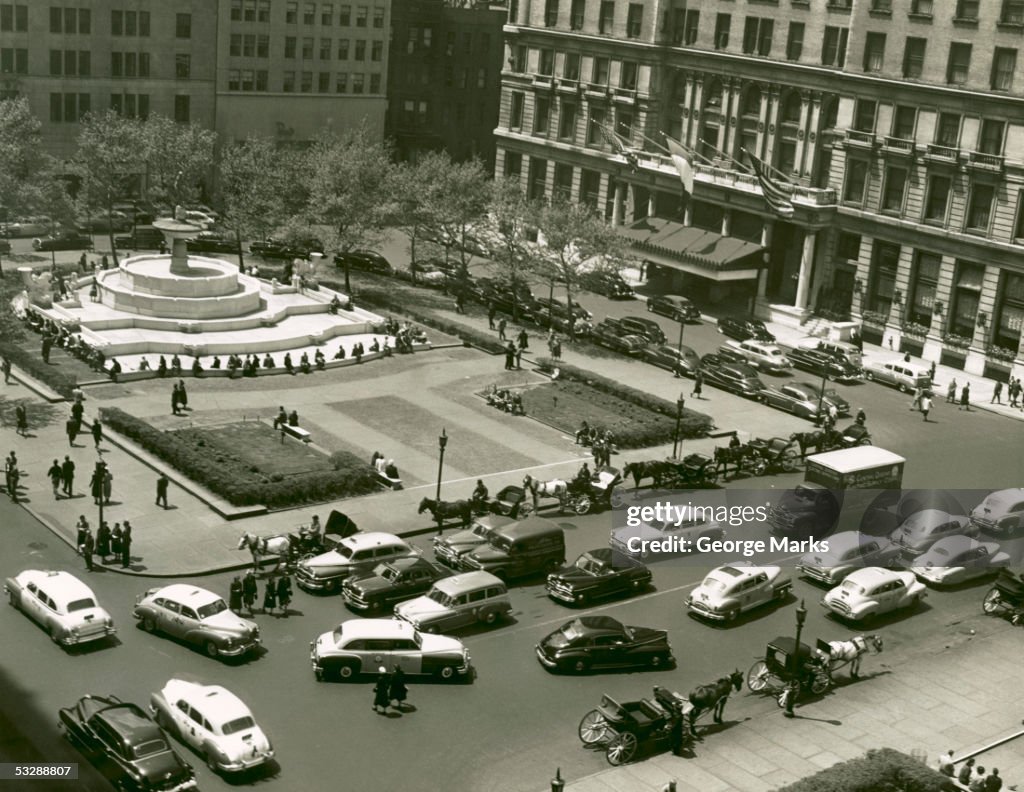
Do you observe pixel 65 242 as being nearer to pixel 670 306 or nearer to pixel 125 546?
pixel 670 306

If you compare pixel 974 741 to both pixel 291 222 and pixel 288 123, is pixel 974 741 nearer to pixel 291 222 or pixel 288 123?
pixel 291 222

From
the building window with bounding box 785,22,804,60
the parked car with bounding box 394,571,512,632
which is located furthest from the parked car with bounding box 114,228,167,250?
the parked car with bounding box 394,571,512,632

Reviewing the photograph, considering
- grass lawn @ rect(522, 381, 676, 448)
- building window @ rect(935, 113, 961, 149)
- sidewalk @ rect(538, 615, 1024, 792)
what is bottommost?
sidewalk @ rect(538, 615, 1024, 792)

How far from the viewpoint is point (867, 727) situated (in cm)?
3959

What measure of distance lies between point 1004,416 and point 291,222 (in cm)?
4611

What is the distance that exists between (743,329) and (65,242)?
4809 centimetres

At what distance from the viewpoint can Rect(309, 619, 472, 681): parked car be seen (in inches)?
1540

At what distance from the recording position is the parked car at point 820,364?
80562 mm

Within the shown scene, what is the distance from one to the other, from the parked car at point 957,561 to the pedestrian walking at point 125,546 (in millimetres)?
28320

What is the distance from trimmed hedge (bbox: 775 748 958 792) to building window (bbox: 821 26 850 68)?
66.3m

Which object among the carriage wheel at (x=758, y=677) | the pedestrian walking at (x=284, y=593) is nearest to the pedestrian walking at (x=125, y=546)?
the pedestrian walking at (x=284, y=593)

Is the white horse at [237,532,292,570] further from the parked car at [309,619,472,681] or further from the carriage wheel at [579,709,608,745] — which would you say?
the carriage wheel at [579,709,608,745]

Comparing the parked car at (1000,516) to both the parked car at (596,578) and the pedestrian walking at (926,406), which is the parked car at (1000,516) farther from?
the pedestrian walking at (926,406)

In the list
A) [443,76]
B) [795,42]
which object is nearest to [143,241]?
[443,76]
